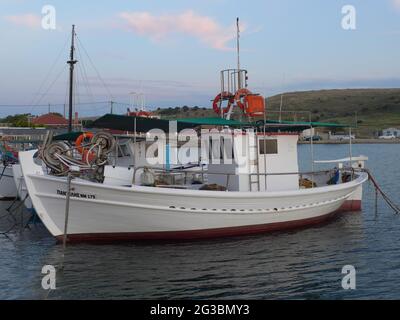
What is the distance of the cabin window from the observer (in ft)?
59.3

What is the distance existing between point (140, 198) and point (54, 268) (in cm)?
309

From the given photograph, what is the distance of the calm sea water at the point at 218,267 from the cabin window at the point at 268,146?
2.89 metres

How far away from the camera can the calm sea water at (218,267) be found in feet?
40.0

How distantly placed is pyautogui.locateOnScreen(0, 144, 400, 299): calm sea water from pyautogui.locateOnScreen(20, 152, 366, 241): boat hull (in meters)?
0.42

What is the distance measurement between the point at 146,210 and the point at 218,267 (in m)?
2.91

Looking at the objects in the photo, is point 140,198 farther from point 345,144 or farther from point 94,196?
point 345,144

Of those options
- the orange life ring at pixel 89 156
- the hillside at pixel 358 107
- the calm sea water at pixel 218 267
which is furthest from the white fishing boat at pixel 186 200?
the hillside at pixel 358 107

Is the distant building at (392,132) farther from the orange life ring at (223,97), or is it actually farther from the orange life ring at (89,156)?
the orange life ring at (89,156)

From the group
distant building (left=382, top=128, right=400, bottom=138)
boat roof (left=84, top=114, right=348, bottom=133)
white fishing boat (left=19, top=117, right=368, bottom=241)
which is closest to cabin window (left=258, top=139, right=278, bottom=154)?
white fishing boat (left=19, top=117, right=368, bottom=241)

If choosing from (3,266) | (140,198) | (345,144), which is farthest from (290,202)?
(345,144)

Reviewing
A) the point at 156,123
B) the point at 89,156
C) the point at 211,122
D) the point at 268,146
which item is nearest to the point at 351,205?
the point at 268,146

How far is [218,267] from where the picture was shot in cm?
1405

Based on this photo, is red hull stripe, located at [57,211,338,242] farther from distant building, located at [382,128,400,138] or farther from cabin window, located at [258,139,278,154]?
distant building, located at [382,128,400,138]
